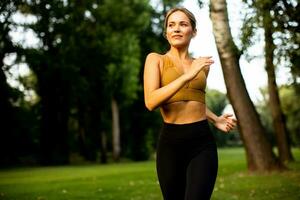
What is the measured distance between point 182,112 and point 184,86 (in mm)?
195

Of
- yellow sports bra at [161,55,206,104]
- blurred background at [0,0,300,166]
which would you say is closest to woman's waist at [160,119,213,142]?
yellow sports bra at [161,55,206,104]

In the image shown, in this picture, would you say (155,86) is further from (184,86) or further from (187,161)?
(187,161)

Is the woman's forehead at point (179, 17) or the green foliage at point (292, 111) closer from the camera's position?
the woman's forehead at point (179, 17)

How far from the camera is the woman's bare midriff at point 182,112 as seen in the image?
3727 millimetres

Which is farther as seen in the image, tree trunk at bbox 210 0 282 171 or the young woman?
tree trunk at bbox 210 0 282 171

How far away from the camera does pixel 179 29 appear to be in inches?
149

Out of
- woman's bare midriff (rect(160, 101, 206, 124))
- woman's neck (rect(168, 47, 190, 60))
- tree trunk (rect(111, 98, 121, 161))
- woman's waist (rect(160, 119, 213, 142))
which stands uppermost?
woman's neck (rect(168, 47, 190, 60))

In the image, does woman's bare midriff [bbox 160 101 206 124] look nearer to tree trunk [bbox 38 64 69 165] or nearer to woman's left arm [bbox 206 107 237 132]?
woman's left arm [bbox 206 107 237 132]

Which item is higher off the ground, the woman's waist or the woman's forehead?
the woman's forehead

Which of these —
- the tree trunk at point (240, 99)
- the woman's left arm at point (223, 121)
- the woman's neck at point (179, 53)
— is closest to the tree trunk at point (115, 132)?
the tree trunk at point (240, 99)

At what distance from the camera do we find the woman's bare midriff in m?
3.73

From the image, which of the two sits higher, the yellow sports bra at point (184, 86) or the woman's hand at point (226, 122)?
the yellow sports bra at point (184, 86)

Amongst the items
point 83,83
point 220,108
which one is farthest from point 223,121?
Answer: point 220,108

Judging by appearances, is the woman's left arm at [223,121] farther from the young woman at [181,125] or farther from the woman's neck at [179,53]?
the woman's neck at [179,53]
